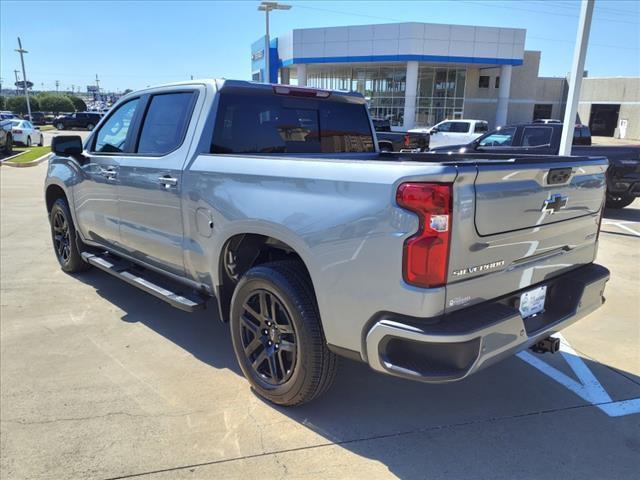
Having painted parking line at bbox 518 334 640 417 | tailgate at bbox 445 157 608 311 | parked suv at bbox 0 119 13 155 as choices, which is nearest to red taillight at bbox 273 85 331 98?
tailgate at bbox 445 157 608 311

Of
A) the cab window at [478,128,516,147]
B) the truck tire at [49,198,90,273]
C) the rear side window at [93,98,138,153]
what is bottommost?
the truck tire at [49,198,90,273]

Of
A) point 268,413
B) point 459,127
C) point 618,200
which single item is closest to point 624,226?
point 618,200

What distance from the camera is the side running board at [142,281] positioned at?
369cm

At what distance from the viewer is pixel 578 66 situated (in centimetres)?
797

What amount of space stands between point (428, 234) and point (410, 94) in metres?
39.0

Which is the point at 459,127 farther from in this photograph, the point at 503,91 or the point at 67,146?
the point at 67,146

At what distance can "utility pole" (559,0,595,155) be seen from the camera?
25.3ft

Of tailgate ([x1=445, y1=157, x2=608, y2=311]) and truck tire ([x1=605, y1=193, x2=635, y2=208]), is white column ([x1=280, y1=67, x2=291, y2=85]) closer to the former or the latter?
truck tire ([x1=605, y1=193, x2=635, y2=208])

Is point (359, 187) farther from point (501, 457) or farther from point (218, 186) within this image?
point (501, 457)

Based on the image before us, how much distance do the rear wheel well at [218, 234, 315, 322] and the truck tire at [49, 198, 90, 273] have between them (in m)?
2.84

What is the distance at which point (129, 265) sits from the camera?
474 cm

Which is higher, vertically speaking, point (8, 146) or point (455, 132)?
point (455, 132)

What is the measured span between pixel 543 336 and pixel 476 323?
2.38ft

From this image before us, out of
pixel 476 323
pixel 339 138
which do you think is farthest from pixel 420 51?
pixel 476 323
